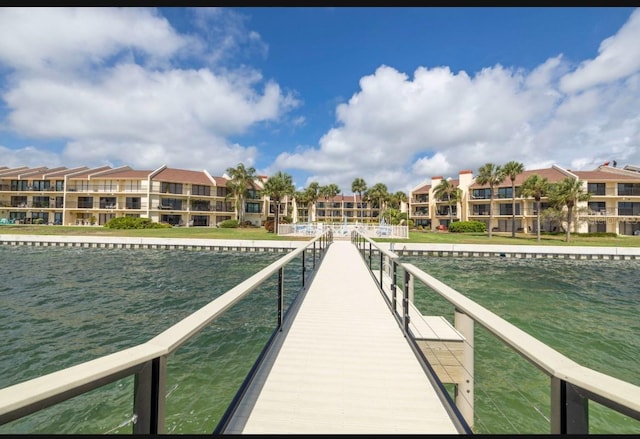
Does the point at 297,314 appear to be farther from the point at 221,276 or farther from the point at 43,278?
the point at 43,278

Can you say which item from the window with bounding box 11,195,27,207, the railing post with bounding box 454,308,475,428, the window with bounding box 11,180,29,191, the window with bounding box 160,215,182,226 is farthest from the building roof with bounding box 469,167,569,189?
the window with bounding box 11,195,27,207

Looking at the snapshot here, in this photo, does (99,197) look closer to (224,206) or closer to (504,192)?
(224,206)

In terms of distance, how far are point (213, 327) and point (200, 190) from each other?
47.6m

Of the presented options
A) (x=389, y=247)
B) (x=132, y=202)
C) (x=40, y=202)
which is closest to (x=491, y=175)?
(x=389, y=247)

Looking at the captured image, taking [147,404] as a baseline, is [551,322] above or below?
below

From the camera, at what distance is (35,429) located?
489cm

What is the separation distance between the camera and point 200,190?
52.2 m

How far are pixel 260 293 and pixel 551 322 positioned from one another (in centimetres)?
1075

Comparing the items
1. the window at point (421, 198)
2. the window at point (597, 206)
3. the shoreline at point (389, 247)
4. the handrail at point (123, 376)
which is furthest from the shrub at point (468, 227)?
the handrail at point (123, 376)

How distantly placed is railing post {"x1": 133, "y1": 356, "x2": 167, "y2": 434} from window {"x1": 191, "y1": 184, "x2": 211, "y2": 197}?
54109mm

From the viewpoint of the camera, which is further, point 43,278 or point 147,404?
point 43,278

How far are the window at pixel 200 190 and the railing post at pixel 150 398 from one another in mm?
54109
